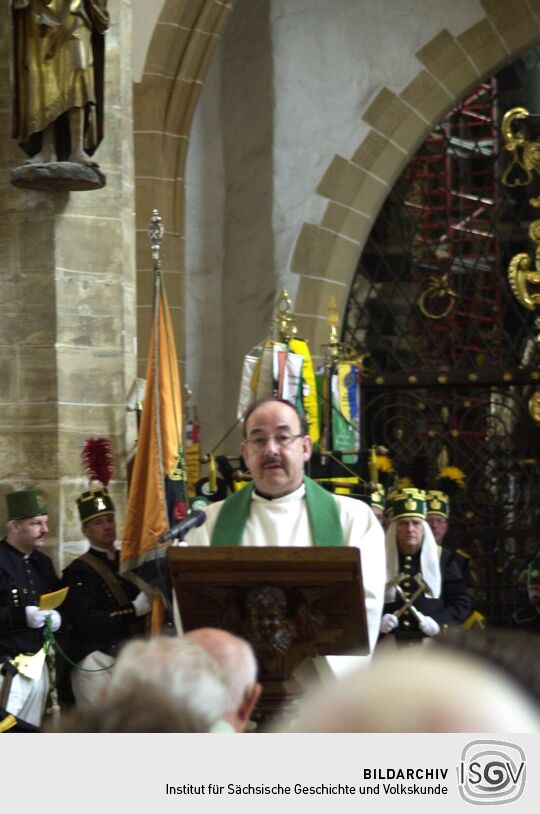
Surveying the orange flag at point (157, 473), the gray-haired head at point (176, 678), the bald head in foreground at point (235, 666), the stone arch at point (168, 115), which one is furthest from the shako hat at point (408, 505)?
the gray-haired head at point (176, 678)

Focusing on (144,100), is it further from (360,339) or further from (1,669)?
(1,669)

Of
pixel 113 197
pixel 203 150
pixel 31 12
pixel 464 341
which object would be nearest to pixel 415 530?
pixel 113 197

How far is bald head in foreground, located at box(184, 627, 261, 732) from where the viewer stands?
2668mm

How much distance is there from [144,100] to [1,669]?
6219 mm

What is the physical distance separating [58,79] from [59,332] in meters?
1.19

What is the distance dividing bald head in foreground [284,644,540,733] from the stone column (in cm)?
647

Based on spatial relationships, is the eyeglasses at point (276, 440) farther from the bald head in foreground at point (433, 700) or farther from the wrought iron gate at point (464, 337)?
the wrought iron gate at point (464, 337)

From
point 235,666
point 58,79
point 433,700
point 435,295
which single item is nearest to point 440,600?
point 58,79

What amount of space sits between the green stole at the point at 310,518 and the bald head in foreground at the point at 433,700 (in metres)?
3.56

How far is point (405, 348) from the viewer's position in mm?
13820

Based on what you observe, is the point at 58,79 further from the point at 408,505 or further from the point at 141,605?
the point at 408,505

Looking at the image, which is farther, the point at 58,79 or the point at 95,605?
the point at 58,79
